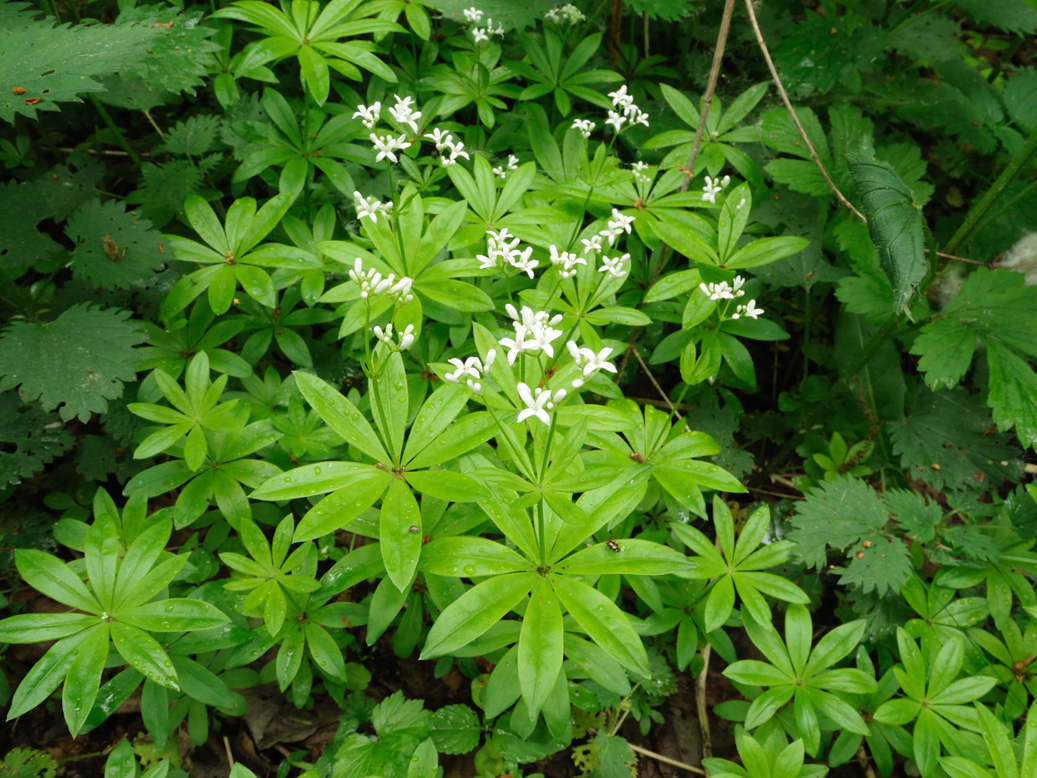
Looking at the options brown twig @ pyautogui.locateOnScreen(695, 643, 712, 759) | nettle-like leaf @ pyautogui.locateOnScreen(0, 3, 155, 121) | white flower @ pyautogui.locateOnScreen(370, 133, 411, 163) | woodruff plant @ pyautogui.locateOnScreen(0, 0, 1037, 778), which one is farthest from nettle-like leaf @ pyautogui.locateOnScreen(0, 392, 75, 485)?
brown twig @ pyautogui.locateOnScreen(695, 643, 712, 759)

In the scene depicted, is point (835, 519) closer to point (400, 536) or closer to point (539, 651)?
point (539, 651)

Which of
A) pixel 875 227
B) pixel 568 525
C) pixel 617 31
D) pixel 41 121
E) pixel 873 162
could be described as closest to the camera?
pixel 568 525

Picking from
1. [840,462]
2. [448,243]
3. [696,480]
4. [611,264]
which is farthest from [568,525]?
[840,462]

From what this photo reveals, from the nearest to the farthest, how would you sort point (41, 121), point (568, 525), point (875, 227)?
point (568, 525), point (875, 227), point (41, 121)

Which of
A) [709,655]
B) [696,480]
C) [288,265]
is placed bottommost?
[709,655]

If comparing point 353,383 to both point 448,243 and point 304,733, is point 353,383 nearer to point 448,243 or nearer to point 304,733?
point 448,243

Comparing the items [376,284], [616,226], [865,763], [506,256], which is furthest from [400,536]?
[865,763]

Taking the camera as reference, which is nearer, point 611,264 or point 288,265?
point 611,264
